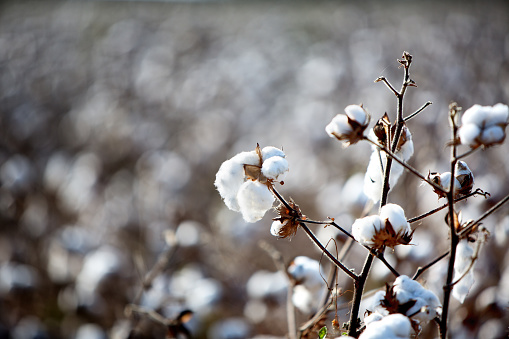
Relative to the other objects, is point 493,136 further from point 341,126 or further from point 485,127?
point 341,126

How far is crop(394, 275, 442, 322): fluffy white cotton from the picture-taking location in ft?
2.27

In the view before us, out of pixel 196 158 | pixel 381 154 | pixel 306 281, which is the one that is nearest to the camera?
pixel 381 154

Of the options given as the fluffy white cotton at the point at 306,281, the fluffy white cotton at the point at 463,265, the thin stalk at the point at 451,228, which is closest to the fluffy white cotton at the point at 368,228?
the thin stalk at the point at 451,228

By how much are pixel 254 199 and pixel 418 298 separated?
30 centimetres

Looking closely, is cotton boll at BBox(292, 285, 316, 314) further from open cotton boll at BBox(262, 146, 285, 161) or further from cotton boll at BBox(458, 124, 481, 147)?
cotton boll at BBox(458, 124, 481, 147)

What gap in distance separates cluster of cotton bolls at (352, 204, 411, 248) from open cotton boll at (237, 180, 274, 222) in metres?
0.15

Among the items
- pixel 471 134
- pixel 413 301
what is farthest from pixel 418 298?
pixel 471 134

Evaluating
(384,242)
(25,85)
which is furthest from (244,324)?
(25,85)

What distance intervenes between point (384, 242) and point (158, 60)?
571 cm

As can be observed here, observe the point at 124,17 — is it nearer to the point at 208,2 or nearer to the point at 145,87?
the point at 208,2

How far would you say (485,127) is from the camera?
26.1 inches

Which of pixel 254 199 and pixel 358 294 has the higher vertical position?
pixel 254 199

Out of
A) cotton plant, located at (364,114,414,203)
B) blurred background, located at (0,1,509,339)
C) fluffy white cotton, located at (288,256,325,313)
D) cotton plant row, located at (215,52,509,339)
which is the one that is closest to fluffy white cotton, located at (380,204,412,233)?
cotton plant row, located at (215,52,509,339)

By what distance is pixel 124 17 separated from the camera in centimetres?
940
